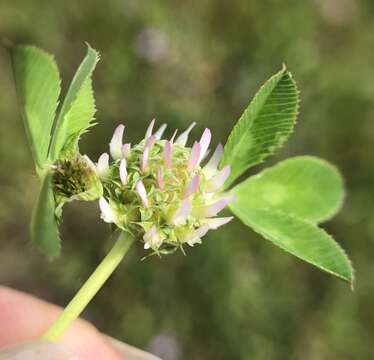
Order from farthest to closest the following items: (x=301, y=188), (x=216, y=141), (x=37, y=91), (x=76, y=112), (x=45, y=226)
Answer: (x=216, y=141), (x=301, y=188), (x=76, y=112), (x=37, y=91), (x=45, y=226)

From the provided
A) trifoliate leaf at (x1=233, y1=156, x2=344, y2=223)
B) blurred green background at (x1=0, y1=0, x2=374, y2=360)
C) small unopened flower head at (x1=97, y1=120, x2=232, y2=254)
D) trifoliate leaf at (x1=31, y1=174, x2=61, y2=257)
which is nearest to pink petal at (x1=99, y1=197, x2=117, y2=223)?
small unopened flower head at (x1=97, y1=120, x2=232, y2=254)

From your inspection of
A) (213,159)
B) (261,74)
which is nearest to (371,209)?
(261,74)

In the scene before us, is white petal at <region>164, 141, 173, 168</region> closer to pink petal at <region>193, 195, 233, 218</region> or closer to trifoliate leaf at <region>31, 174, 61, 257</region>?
pink petal at <region>193, 195, 233, 218</region>

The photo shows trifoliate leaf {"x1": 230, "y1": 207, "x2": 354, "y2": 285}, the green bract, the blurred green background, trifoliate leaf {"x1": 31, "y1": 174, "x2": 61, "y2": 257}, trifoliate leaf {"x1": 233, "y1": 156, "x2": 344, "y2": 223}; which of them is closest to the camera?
trifoliate leaf {"x1": 31, "y1": 174, "x2": 61, "y2": 257}

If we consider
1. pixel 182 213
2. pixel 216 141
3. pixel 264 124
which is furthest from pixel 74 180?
pixel 216 141

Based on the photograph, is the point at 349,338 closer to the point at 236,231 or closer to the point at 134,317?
the point at 236,231

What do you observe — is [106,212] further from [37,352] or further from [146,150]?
[37,352]

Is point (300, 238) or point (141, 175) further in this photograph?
point (300, 238)
